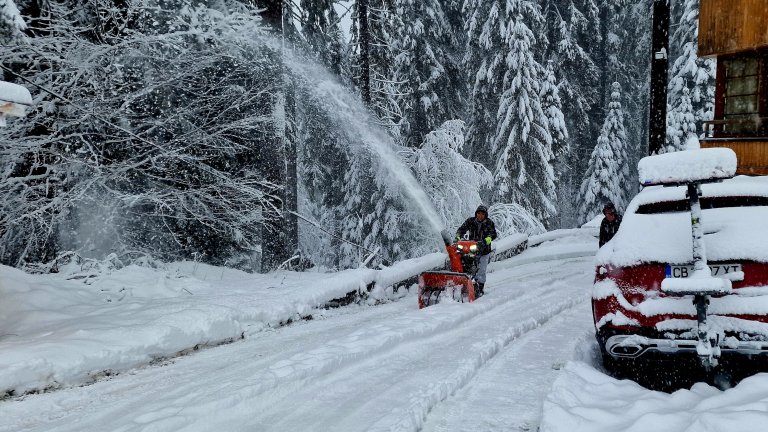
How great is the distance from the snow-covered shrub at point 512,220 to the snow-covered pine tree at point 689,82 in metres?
12.5

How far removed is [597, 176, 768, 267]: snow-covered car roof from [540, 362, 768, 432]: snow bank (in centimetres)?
100

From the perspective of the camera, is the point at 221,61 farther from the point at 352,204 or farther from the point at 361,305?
the point at 352,204

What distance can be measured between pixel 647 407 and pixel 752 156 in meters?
17.2

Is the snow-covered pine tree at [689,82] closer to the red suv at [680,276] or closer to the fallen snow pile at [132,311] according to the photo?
the fallen snow pile at [132,311]

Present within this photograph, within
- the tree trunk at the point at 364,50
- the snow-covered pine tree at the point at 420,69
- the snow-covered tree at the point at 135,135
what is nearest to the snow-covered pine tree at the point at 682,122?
the snow-covered pine tree at the point at 420,69

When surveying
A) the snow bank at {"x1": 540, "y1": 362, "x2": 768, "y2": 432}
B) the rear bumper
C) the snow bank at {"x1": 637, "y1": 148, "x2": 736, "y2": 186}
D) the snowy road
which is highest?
the snow bank at {"x1": 637, "y1": 148, "x2": 736, "y2": 186}

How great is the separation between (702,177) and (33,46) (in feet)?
30.1

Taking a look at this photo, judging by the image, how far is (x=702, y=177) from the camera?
413cm

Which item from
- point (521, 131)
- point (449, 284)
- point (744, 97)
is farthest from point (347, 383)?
point (521, 131)

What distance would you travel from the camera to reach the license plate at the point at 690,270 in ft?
14.1

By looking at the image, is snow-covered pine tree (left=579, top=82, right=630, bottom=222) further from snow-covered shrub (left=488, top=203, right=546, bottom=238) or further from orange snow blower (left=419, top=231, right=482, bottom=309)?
orange snow blower (left=419, top=231, right=482, bottom=309)

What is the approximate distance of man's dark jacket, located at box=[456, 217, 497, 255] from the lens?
10.5m

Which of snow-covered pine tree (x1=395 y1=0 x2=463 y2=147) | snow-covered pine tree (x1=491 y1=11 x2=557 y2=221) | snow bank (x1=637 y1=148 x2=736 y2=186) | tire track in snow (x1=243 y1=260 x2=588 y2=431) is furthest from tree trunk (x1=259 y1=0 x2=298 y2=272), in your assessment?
snow-covered pine tree (x1=491 y1=11 x2=557 y2=221)

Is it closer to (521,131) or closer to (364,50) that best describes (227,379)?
(364,50)
